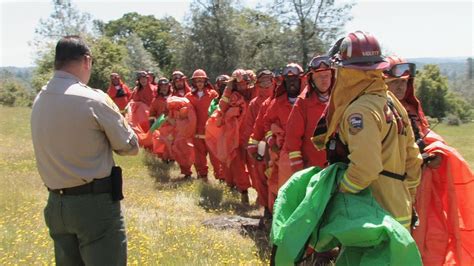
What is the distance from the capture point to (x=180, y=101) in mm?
10828

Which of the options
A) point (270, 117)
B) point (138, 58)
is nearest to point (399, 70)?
point (270, 117)

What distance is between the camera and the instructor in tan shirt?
3525mm

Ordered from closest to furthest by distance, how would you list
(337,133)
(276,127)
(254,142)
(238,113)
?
1. (337,133)
2. (276,127)
3. (254,142)
4. (238,113)

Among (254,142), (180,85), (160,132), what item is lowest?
(160,132)

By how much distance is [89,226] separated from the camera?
140 inches

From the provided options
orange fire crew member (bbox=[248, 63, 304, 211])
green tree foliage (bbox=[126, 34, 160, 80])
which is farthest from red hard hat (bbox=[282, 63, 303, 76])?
green tree foliage (bbox=[126, 34, 160, 80])

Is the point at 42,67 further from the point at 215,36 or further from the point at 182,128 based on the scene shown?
the point at 182,128

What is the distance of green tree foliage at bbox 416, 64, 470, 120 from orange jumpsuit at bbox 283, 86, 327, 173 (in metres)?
42.9

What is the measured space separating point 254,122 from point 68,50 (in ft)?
15.2

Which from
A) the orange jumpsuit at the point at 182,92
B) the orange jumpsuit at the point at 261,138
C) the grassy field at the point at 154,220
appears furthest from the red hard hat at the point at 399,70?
the orange jumpsuit at the point at 182,92

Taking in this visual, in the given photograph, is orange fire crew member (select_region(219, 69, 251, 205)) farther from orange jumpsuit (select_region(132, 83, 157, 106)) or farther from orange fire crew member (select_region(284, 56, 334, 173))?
orange jumpsuit (select_region(132, 83, 157, 106))

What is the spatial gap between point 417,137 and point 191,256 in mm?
2554

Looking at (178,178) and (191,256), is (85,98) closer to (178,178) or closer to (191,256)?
(191,256)

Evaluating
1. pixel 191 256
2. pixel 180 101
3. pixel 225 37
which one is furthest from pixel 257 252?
pixel 225 37
